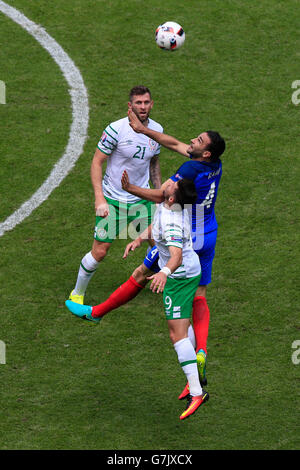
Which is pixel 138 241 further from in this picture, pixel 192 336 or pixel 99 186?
pixel 192 336

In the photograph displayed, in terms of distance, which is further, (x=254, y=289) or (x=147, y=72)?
(x=147, y=72)

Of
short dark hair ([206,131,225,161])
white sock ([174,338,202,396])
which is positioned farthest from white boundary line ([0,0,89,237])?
white sock ([174,338,202,396])

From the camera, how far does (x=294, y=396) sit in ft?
35.2

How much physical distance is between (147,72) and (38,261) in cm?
491

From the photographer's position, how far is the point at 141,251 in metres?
13.4

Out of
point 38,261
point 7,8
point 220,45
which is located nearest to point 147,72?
point 220,45

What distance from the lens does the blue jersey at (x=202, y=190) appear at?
10.4m

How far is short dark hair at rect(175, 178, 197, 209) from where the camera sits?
9992 millimetres

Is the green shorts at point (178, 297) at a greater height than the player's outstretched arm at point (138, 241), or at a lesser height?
lesser

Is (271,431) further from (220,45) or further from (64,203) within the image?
(220,45)

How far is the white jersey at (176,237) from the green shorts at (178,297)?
3.1 inches

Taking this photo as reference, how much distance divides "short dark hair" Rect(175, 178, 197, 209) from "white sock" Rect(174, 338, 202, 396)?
1461 millimetres

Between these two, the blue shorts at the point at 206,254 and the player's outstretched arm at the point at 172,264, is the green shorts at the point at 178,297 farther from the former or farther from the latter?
the blue shorts at the point at 206,254

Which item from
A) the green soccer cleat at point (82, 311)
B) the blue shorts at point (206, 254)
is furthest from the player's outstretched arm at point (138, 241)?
the green soccer cleat at point (82, 311)
